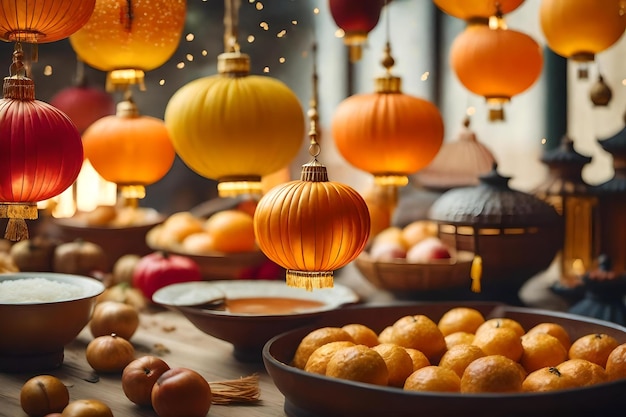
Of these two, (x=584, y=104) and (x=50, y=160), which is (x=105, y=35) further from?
(x=584, y=104)

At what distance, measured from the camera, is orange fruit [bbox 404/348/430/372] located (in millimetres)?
1386

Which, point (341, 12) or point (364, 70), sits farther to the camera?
point (364, 70)

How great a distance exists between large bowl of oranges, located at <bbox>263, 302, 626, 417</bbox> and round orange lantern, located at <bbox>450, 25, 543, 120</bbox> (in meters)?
0.52

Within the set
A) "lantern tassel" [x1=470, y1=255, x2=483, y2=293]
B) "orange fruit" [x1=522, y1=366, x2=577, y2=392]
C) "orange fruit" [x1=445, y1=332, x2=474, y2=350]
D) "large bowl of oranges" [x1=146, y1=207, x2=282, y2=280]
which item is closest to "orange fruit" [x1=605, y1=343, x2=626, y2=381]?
"orange fruit" [x1=522, y1=366, x2=577, y2=392]

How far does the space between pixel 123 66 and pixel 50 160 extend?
1.46 feet

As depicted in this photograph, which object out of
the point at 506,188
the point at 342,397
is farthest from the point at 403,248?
the point at 342,397

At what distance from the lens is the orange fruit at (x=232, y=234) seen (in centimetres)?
239

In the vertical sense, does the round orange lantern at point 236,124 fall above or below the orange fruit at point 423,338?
above

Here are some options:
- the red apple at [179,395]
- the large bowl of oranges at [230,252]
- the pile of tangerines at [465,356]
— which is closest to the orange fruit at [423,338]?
the pile of tangerines at [465,356]

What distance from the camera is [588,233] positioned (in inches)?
93.0

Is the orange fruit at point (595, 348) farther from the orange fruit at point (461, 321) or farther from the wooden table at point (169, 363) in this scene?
the wooden table at point (169, 363)

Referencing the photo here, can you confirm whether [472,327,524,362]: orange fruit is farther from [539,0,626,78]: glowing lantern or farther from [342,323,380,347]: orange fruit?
[539,0,626,78]: glowing lantern

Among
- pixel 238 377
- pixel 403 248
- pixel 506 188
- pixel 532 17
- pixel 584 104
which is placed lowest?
pixel 238 377

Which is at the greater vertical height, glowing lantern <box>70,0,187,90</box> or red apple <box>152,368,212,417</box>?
glowing lantern <box>70,0,187,90</box>
